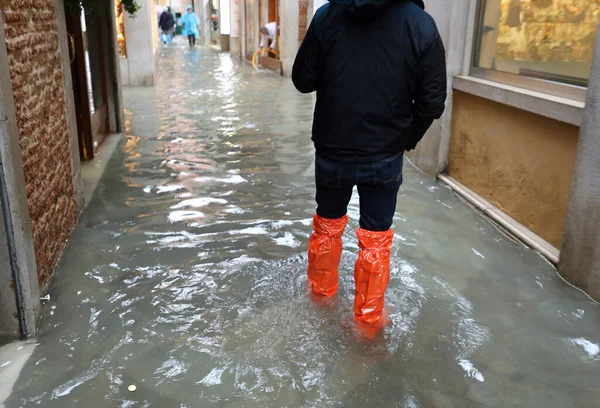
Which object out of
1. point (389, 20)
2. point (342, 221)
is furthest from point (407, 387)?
point (389, 20)

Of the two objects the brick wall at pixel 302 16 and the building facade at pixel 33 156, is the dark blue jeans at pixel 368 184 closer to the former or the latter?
the building facade at pixel 33 156

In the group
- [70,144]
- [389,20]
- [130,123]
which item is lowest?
[130,123]

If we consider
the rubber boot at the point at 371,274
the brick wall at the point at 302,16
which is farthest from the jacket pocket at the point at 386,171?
the brick wall at the point at 302,16

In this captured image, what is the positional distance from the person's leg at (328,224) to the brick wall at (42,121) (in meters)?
1.61

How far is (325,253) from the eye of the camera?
10.9 ft

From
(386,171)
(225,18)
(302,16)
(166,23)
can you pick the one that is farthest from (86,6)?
(166,23)

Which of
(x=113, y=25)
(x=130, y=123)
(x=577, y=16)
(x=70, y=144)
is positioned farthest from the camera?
(x=130, y=123)

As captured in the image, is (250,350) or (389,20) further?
(250,350)

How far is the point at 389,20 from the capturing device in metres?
2.70

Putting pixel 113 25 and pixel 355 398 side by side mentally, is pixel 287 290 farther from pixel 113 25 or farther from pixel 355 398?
pixel 113 25

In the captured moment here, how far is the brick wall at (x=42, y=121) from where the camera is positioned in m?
3.21

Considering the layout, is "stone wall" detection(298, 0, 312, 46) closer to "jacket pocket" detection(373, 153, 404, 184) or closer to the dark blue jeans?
the dark blue jeans

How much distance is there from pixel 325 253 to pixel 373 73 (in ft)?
3.51

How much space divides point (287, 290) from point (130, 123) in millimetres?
6013
